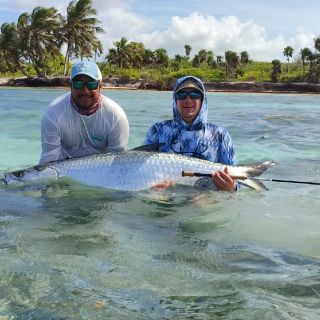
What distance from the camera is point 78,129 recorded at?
219 inches

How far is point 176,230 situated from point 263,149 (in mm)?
6571

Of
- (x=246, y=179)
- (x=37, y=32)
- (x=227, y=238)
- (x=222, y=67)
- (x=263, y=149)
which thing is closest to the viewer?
(x=227, y=238)

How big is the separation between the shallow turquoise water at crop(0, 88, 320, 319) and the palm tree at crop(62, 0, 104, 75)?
60.9 meters

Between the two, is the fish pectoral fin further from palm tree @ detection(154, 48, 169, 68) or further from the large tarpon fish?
palm tree @ detection(154, 48, 169, 68)

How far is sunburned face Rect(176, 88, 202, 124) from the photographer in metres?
4.94

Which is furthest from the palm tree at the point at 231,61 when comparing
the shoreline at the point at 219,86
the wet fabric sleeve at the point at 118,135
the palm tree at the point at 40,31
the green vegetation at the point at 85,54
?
the wet fabric sleeve at the point at 118,135

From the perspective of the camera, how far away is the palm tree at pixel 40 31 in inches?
2493

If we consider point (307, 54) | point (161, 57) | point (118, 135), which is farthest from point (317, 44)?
point (118, 135)

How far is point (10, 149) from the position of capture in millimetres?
10047

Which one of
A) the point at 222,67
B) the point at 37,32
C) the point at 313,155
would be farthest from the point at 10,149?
the point at 222,67

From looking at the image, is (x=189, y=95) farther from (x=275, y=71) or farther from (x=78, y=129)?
(x=275, y=71)

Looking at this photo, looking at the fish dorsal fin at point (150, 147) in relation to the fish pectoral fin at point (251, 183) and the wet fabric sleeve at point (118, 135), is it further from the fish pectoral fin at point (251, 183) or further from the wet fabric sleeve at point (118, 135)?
the fish pectoral fin at point (251, 183)

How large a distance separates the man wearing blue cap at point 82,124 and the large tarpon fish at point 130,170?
410 mm

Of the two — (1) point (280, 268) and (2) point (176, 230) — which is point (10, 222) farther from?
(1) point (280, 268)
